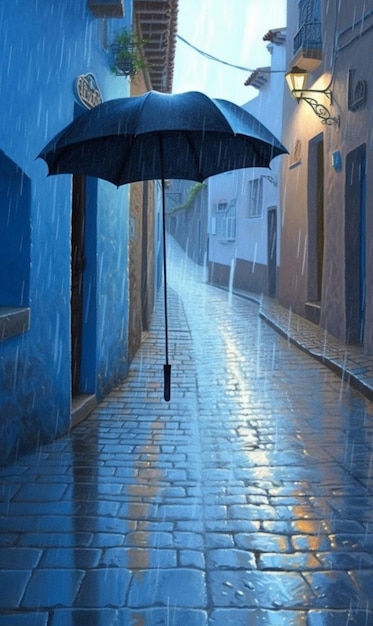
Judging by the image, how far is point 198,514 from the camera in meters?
4.28

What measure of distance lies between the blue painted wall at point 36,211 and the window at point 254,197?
15.2 m

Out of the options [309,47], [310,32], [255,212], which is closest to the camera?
[309,47]

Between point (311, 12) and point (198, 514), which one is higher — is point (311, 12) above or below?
above

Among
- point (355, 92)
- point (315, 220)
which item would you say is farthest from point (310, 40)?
point (315, 220)

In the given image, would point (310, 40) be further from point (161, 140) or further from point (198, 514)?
point (198, 514)

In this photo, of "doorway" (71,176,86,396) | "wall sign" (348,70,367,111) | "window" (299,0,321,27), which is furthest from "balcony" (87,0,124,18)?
"window" (299,0,321,27)

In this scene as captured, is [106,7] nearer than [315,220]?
Yes

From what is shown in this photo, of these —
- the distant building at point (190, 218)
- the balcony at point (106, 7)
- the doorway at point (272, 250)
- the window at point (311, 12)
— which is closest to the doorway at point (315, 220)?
the window at point (311, 12)

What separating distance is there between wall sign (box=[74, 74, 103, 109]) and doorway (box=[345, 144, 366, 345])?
5034 millimetres

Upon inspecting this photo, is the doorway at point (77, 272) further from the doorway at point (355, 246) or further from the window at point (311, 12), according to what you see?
the window at point (311, 12)

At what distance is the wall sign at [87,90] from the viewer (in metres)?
6.47

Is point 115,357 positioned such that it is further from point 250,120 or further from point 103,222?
point 250,120

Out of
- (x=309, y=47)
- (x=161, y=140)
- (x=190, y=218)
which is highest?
(x=309, y=47)

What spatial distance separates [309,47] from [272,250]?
7856 millimetres
